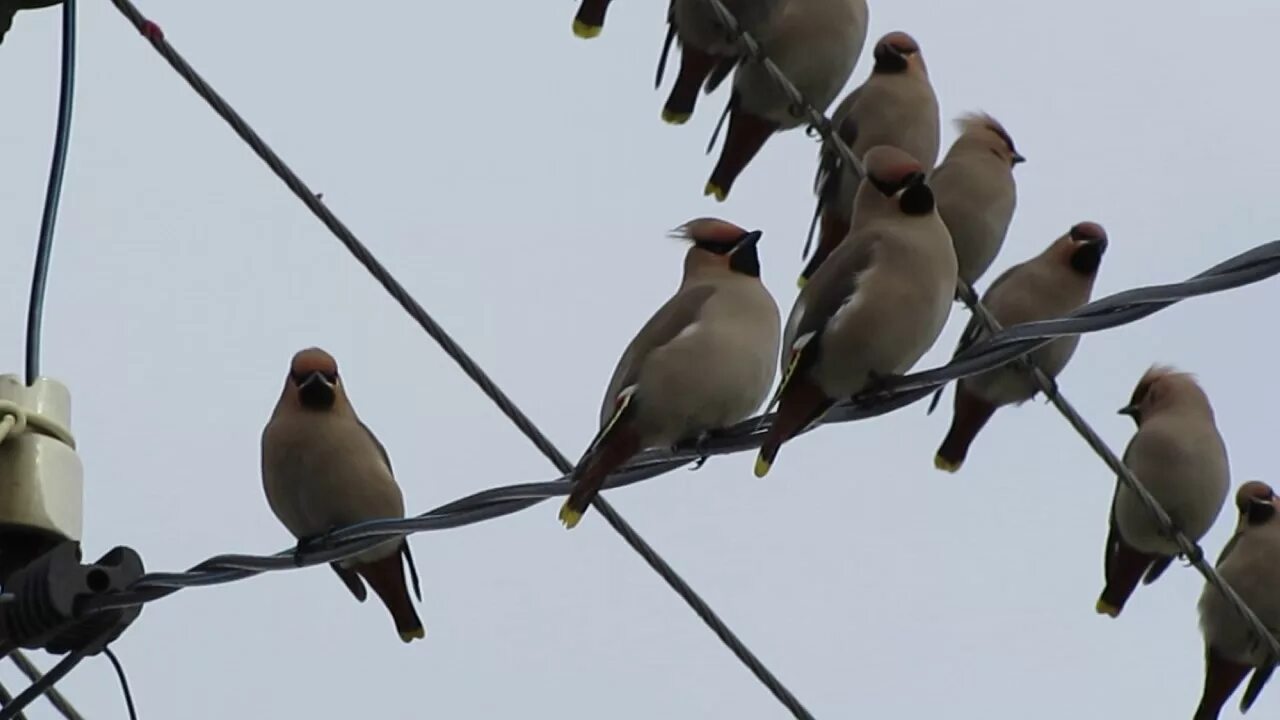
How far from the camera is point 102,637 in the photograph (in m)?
4.23

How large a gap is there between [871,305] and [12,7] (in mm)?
1586

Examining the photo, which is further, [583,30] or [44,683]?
[583,30]

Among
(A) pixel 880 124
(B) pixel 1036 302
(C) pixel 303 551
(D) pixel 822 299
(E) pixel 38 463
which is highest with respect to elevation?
(E) pixel 38 463

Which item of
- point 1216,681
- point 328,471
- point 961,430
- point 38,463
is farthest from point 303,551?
point 1216,681

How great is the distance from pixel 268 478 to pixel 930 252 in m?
1.87

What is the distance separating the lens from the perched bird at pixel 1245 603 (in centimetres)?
725

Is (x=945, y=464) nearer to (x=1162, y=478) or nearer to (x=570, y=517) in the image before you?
(x=1162, y=478)

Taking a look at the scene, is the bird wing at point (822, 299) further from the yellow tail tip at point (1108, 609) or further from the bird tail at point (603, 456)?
the yellow tail tip at point (1108, 609)

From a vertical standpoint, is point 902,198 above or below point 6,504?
below

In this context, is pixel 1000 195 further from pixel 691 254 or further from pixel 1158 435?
pixel 691 254

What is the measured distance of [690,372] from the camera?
4.87 m

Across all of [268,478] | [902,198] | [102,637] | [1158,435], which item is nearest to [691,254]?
[902,198]

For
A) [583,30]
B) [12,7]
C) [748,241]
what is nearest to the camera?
[12,7]

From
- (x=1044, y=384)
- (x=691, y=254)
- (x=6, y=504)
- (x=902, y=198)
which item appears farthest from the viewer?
(x=1044, y=384)
